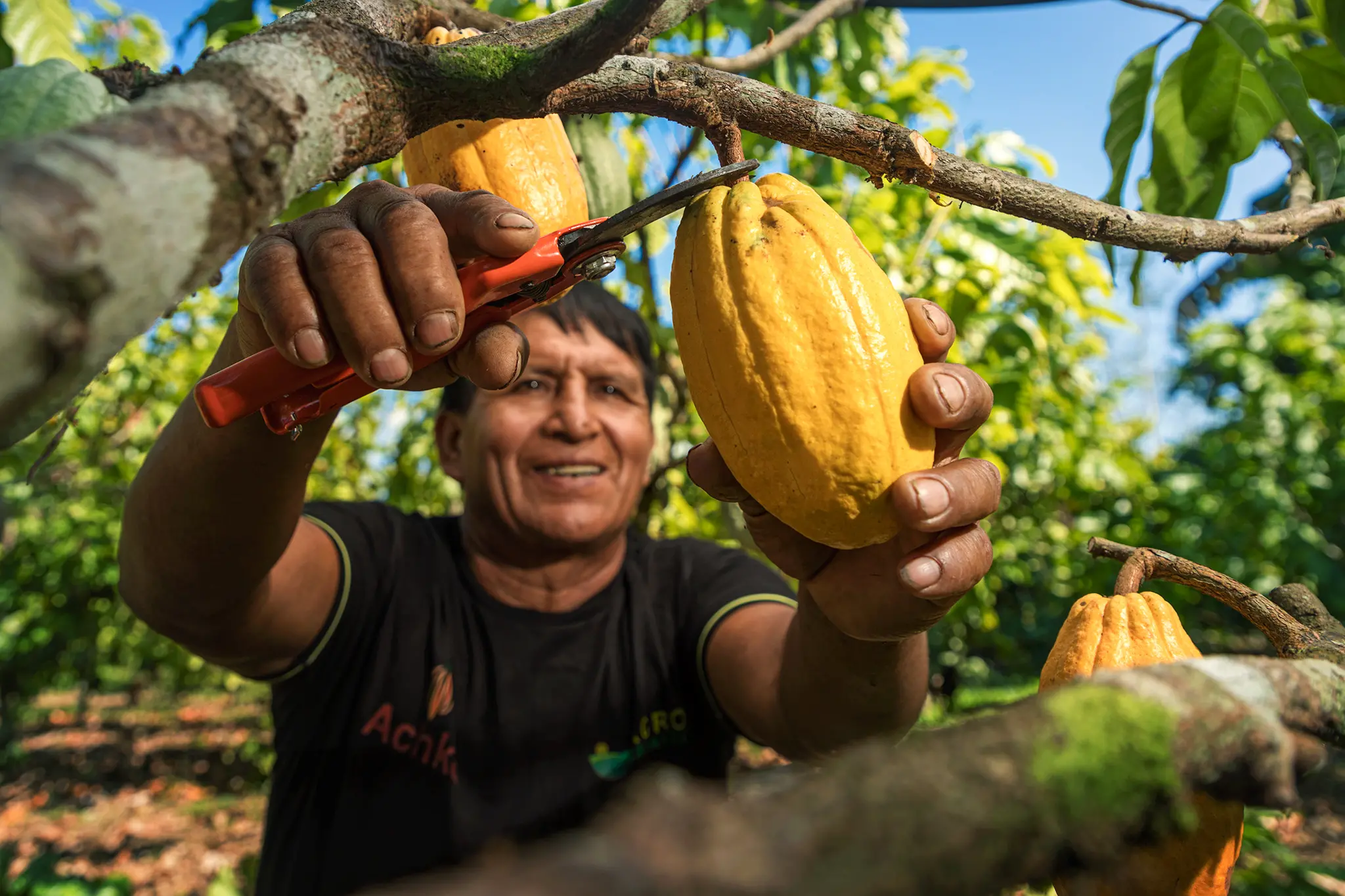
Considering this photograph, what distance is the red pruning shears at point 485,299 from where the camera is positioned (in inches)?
41.3

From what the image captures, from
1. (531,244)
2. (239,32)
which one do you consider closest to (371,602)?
(531,244)

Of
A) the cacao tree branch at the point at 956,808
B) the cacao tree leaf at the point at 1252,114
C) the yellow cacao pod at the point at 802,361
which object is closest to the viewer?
the cacao tree branch at the point at 956,808

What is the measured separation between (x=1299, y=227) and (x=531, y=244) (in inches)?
41.3

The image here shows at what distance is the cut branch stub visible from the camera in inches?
35.2

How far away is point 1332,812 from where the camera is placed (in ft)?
20.3

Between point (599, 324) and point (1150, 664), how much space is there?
2008 millimetres

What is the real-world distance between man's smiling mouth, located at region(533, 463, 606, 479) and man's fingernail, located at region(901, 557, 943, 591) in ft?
5.13

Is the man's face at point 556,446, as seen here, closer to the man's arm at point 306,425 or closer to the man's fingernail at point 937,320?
the man's arm at point 306,425

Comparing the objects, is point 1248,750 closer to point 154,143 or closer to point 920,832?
point 920,832

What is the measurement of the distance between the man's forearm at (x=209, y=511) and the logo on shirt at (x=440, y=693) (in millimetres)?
673

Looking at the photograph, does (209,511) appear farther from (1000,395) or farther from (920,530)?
(1000,395)

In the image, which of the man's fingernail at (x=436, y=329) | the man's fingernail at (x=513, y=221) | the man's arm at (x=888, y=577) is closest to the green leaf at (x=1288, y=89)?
the man's arm at (x=888, y=577)

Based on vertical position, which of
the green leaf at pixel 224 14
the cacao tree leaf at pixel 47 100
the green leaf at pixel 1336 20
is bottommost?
the cacao tree leaf at pixel 47 100

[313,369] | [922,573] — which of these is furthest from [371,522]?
[922,573]
